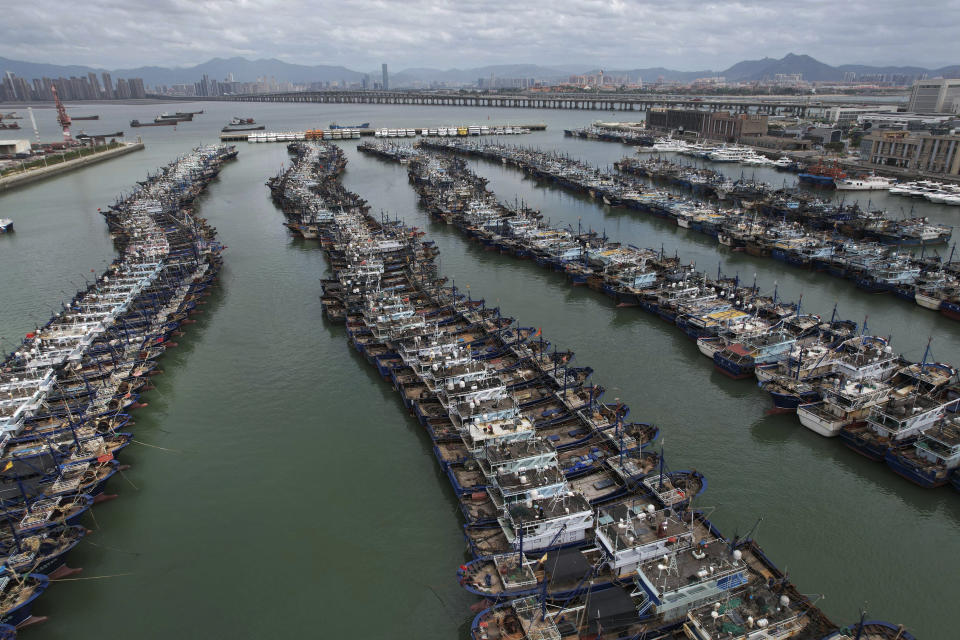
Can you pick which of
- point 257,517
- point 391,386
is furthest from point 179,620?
point 391,386

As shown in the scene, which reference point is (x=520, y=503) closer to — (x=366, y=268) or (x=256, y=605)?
(x=256, y=605)

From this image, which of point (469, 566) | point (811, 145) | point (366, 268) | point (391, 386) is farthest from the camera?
point (811, 145)

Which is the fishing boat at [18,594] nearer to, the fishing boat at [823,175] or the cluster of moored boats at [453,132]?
the fishing boat at [823,175]

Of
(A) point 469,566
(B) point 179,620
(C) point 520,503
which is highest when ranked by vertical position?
(C) point 520,503

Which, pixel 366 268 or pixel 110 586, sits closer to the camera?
pixel 110 586

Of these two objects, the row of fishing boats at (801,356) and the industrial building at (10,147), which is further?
the industrial building at (10,147)

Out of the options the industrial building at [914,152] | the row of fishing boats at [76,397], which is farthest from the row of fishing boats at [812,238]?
the row of fishing boats at [76,397]

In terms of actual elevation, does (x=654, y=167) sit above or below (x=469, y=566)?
above
